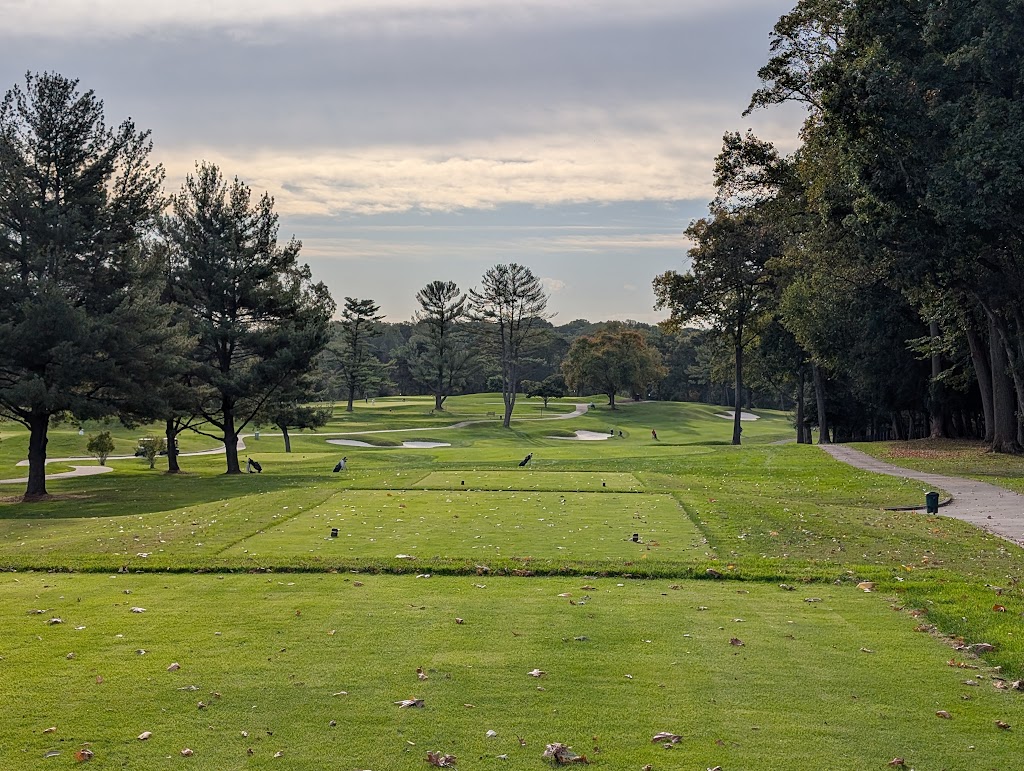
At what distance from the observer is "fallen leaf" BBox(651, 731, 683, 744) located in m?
5.55

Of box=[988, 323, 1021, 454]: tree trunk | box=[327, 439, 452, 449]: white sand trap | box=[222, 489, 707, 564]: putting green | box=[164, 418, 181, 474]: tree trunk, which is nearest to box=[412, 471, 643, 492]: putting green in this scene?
box=[222, 489, 707, 564]: putting green

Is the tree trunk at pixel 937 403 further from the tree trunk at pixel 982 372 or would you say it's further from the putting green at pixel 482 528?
the putting green at pixel 482 528

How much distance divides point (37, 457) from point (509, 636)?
2348 cm

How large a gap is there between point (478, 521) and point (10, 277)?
18067mm

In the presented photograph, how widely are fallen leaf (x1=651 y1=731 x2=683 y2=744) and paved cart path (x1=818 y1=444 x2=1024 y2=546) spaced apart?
10.4 metres

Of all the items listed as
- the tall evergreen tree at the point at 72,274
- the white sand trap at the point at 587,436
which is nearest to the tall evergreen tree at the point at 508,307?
the white sand trap at the point at 587,436

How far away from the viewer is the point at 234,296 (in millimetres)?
34625

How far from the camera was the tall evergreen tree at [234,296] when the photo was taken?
3381 cm

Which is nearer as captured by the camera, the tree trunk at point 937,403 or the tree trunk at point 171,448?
the tree trunk at point 171,448

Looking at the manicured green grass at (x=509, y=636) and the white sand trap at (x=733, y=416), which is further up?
the manicured green grass at (x=509, y=636)

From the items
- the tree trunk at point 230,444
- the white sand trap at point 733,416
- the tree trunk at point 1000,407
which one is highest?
the tree trunk at point 1000,407

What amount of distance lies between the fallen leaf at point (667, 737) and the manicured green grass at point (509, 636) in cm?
6

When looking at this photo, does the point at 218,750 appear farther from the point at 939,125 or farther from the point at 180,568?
the point at 939,125

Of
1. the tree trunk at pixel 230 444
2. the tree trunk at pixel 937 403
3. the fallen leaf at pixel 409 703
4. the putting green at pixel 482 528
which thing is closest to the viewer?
the fallen leaf at pixel 409 703
